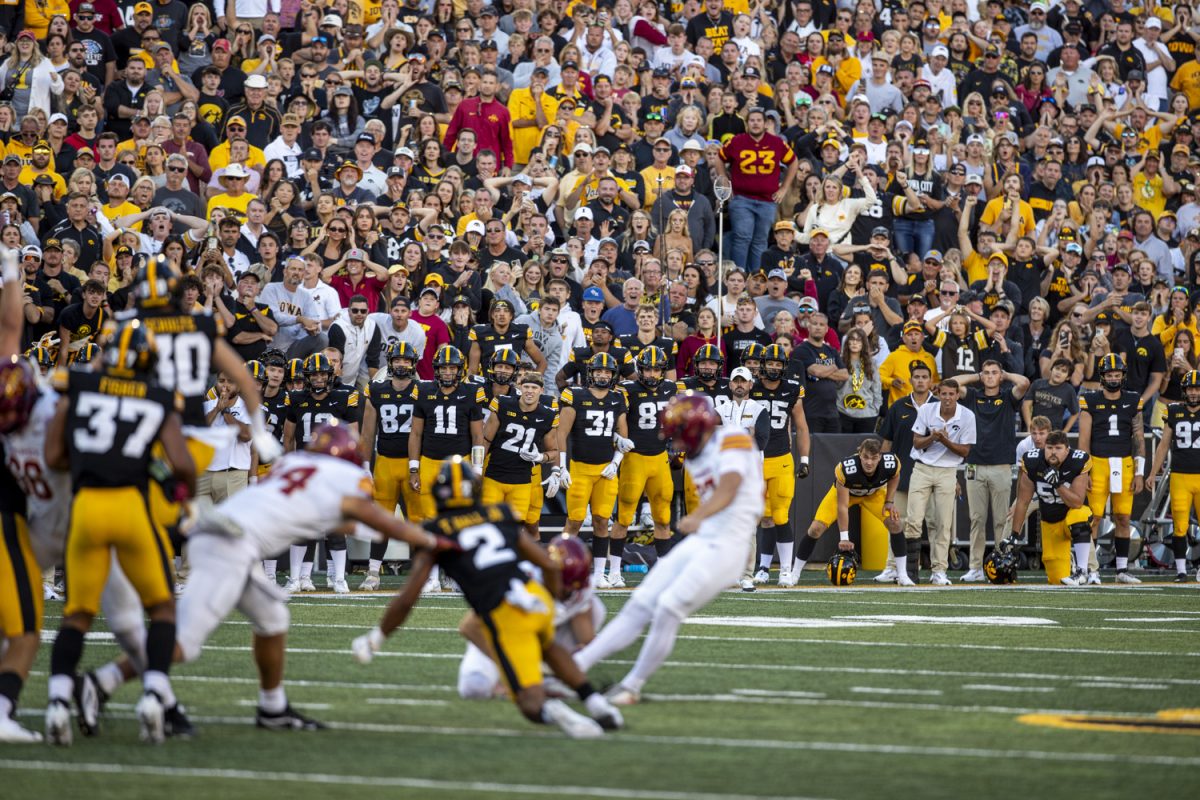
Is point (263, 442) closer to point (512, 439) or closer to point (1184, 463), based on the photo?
point (512, 439)

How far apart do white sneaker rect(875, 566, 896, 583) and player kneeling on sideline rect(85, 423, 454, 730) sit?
947 centimetres

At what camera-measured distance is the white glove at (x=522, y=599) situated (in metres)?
7.11

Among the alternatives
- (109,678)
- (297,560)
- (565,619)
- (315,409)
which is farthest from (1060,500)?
(109,678)

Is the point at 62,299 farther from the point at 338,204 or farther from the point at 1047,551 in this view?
the point at 1047,551

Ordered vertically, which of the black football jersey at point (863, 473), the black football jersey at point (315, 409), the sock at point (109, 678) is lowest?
the sock at point (109, 678)

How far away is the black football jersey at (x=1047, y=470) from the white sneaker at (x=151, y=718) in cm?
1052

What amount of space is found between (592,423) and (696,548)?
6894mm

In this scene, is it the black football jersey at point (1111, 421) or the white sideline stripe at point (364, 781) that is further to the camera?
the black football jersey at point (1111, 421)

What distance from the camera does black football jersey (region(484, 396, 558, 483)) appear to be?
14625 mm

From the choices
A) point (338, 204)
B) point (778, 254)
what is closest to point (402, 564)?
point (338, 204)

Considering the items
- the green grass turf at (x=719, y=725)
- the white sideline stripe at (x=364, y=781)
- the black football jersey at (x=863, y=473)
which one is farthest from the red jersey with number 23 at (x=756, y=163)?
the white sideline stripe at (x=364, y=781)

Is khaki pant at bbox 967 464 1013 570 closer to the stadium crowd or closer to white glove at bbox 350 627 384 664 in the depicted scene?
the stadium crowd

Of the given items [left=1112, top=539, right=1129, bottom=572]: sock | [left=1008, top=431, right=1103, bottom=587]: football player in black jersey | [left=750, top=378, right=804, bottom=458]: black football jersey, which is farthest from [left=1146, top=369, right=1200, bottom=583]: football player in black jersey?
[left=750, top=378, right=804, bottom=458]: black football jersey

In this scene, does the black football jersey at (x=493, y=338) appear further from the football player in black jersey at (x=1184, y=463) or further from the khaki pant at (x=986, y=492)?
the football player in black jersey at (x=1184, y=463)
